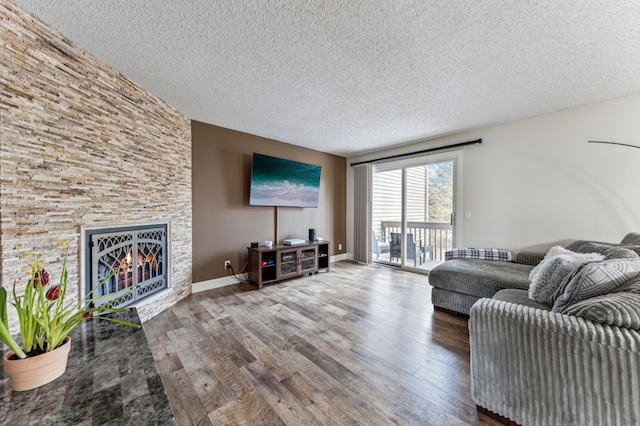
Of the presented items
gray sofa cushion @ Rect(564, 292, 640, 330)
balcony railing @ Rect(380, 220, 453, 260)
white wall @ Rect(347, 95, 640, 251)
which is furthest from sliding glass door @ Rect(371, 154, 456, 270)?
gray sofa cushion @ Rect(564, 292, 640, 330)

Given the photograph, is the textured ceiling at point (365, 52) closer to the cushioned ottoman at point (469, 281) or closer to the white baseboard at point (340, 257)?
the cushioned ottoman at point (469, 281)

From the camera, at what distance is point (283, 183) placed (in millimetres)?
4102

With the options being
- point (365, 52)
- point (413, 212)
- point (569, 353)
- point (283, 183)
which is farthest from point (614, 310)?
point (283, 183)

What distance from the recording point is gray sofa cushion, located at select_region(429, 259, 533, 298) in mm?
2285

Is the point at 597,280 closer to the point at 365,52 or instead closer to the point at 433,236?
the point at 365,52

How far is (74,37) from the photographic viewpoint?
1.75 m

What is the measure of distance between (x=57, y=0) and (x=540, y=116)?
4697 mm

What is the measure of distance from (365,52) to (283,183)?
2.53m

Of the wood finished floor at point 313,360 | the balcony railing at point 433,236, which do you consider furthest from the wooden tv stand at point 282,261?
the balcony railing at point 433,236

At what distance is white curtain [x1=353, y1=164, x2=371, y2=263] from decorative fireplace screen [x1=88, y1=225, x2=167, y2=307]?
3555 mm

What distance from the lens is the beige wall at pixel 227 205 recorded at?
11.1 ft

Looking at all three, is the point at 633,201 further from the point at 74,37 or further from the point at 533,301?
the point at 74,37

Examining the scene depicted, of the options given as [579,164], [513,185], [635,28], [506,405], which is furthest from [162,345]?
[579,164]

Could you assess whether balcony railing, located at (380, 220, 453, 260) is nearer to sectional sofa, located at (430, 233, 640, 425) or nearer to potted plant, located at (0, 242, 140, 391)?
sectional sofa, located at (430, 233, 640, 425)
